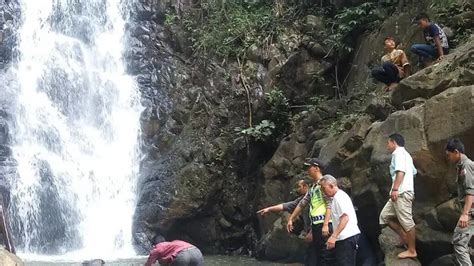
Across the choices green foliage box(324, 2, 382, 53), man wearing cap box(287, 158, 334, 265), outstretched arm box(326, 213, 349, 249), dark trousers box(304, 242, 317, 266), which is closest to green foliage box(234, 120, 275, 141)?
green foliage box(324, 2, 382, 53)

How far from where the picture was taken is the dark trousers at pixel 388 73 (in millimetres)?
9617

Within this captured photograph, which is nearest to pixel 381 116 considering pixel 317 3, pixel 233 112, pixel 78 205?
pixel 233 112

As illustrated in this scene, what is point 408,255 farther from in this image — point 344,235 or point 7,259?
point 7,259

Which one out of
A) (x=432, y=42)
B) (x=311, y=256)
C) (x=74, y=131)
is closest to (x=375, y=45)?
(x=432, y=42)

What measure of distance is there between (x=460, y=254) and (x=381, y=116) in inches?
148

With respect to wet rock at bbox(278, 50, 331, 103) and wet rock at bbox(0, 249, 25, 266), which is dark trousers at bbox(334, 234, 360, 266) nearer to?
wet rock at bbox(0, 249, 25, 266)

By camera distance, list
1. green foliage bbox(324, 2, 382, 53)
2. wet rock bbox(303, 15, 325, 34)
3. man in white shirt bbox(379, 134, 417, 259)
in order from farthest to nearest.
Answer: wet rock bbox(303, 15, 325, 34) → green foliage bbox(324, 2, 382, 53) → man in white shirt bbox(379, 134, 417, 259)

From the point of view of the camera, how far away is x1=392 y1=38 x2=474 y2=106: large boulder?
7965 millimetres

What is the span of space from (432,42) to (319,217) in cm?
432

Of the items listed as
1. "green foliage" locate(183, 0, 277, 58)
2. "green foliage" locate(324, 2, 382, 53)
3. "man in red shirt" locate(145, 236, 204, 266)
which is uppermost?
"green foliage" locate(183, 0, 277, 58)

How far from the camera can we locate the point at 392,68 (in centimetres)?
962

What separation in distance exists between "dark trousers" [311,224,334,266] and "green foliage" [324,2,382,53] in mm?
7244

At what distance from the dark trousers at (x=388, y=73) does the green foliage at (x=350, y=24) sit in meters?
3.14

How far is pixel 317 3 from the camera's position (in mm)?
14953
